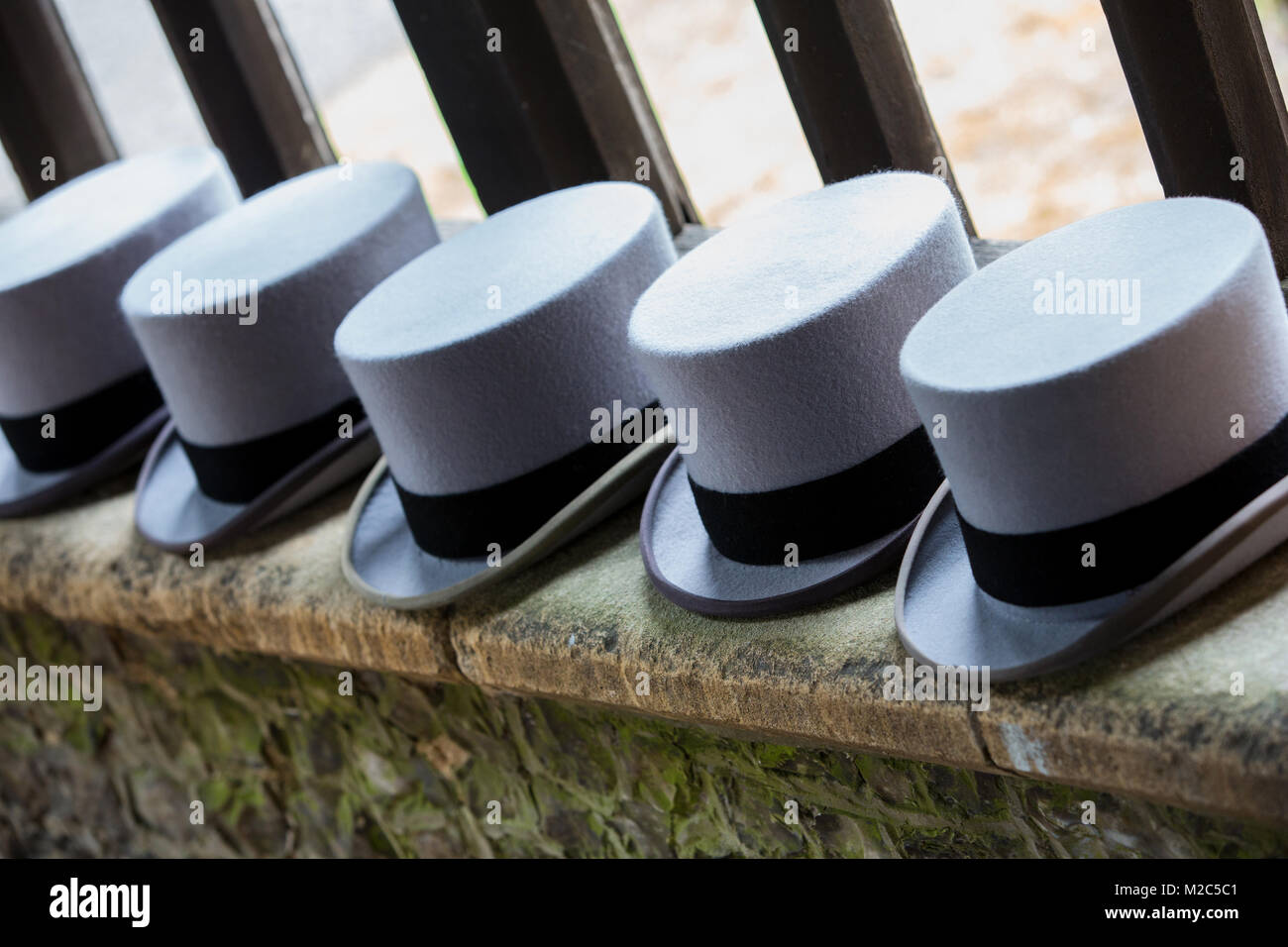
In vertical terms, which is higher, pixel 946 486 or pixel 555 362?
pixel 555 362

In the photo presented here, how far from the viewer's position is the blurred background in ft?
17.9

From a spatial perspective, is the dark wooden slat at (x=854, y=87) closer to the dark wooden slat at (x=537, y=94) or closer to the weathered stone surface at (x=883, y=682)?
the dark wooden slat at (x=537, y=94)

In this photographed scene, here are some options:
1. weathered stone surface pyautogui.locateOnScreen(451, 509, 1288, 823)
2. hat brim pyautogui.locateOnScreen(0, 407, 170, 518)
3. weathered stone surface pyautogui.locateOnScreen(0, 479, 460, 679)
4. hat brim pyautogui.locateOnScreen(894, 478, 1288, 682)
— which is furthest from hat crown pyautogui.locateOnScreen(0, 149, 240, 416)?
hat brim pyautogui.locateOnScreen(894, 478, 1288, 682)

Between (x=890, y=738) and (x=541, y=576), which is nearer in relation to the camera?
(x=890, y=738)

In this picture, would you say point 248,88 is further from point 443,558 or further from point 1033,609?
point 1033,609

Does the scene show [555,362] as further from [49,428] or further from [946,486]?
[49,428]

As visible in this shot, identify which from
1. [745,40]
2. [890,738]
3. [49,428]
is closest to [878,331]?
[890,738]

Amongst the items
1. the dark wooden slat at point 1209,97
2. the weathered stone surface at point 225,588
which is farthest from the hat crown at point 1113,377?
the weathered stone surface at point 225,588

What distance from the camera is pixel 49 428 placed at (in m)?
2.28

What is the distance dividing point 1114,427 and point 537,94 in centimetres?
111

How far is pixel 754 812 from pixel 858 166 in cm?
84

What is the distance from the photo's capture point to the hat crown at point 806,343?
1.36m

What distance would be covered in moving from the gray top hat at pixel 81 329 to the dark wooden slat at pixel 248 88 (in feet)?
0.28

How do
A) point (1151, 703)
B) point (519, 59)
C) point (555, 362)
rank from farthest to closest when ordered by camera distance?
point (519, 59) → point (555, 362) → point (1151, 703)
